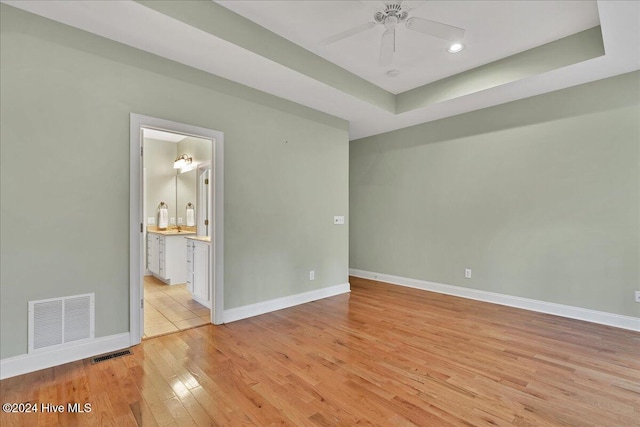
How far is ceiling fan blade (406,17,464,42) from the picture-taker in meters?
2.44

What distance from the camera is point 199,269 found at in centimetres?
410

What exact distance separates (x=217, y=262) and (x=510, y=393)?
9.32 ft

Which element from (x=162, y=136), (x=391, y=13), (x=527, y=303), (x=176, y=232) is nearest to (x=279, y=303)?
(x=176, y=232)

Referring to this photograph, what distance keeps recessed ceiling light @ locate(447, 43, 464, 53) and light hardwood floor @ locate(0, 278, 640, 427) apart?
3003 mm

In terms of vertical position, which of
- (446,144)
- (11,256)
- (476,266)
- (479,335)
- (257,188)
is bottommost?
(479,335)

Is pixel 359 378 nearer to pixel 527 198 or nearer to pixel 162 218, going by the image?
pixel 527 198

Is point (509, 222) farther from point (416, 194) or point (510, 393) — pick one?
point (510, 393)

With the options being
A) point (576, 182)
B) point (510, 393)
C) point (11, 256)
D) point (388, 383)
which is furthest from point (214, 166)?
point (576, 182)

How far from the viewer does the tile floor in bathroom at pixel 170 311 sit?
A: 3324mm

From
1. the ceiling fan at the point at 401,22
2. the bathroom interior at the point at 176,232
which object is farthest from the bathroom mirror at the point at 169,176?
the ceiling fan at the point at 401,22

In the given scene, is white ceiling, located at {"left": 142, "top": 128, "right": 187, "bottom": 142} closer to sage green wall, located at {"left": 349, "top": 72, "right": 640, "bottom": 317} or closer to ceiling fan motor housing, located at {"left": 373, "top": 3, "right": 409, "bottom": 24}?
sage green wall, located at {"left": 349, "top": 72, "right": 640, "bottom": 317}

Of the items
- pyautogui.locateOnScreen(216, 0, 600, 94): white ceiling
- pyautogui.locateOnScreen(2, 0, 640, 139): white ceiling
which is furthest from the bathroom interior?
pyautogui.locateOnScreen(216, 0, 600, 94): white ceiling

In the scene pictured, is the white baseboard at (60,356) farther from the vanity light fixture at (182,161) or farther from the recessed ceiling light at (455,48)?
the recessed ceiling light at (455,48)

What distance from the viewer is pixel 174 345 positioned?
2.87 meters
